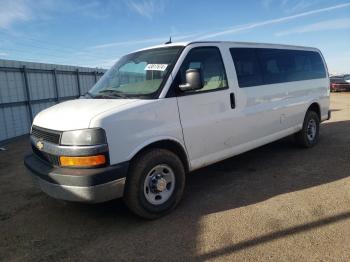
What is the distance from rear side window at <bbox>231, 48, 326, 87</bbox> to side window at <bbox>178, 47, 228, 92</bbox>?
37 cm

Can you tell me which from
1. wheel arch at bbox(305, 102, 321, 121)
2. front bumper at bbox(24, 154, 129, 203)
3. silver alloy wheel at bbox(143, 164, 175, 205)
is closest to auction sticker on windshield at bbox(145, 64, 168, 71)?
silver alloy wheel at bbox(143, 164, 175, 205)

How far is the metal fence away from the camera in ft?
33.9

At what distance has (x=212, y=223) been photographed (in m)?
3.91

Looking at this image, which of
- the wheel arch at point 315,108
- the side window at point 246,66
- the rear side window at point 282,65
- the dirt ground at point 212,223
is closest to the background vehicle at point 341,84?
the rear side window at point 282,65

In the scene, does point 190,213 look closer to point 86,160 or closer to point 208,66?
point 86,160

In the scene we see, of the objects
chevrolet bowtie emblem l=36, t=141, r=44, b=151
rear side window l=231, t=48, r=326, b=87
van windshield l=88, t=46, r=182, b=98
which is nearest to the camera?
chevrolet bowtie emblem l=36, t=141, r=44, b=151

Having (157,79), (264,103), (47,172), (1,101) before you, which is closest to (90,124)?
(47,172)

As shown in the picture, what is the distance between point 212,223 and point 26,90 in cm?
943

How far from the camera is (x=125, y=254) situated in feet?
11.1

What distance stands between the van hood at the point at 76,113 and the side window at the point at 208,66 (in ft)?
3.14

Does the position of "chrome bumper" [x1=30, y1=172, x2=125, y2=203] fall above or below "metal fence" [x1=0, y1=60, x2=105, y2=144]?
below

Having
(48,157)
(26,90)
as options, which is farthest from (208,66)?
(26,90)

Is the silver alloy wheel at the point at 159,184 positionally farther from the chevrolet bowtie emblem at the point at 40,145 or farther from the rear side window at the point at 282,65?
the rear side window at the point at 282,65

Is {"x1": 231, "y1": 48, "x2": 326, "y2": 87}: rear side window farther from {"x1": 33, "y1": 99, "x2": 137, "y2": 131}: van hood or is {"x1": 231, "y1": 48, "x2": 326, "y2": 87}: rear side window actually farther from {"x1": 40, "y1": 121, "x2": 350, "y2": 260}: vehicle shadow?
{"x1": 33, "y1": 99, "x2": 137, "y2": 131}: van hood
